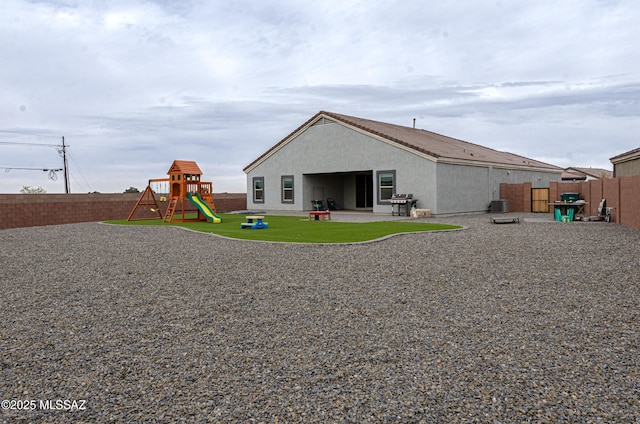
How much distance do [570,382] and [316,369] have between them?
81.8 inches

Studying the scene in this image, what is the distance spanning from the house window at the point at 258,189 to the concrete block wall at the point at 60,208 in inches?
298

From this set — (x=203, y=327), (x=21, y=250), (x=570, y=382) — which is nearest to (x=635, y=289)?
(x=570, y=382)

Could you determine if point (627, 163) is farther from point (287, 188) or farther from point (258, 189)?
point (258, 189)

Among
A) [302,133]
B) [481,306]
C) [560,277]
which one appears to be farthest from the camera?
[302,133]

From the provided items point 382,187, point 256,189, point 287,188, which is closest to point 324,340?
point 382,187

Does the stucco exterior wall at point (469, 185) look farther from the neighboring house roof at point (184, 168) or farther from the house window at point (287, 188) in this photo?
the neighboring house roof at point (184, 168)

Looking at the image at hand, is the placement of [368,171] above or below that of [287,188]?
above

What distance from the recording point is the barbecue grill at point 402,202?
80.7 feet

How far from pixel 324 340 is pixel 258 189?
93.6 feet

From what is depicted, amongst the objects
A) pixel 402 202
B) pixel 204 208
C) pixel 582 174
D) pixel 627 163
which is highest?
pixel 582 174

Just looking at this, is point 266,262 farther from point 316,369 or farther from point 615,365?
point 615,365

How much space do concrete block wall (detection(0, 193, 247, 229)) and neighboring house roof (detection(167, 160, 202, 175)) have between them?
661 cm

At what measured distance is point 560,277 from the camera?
809 cm

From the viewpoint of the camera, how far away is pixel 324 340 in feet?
16.4
